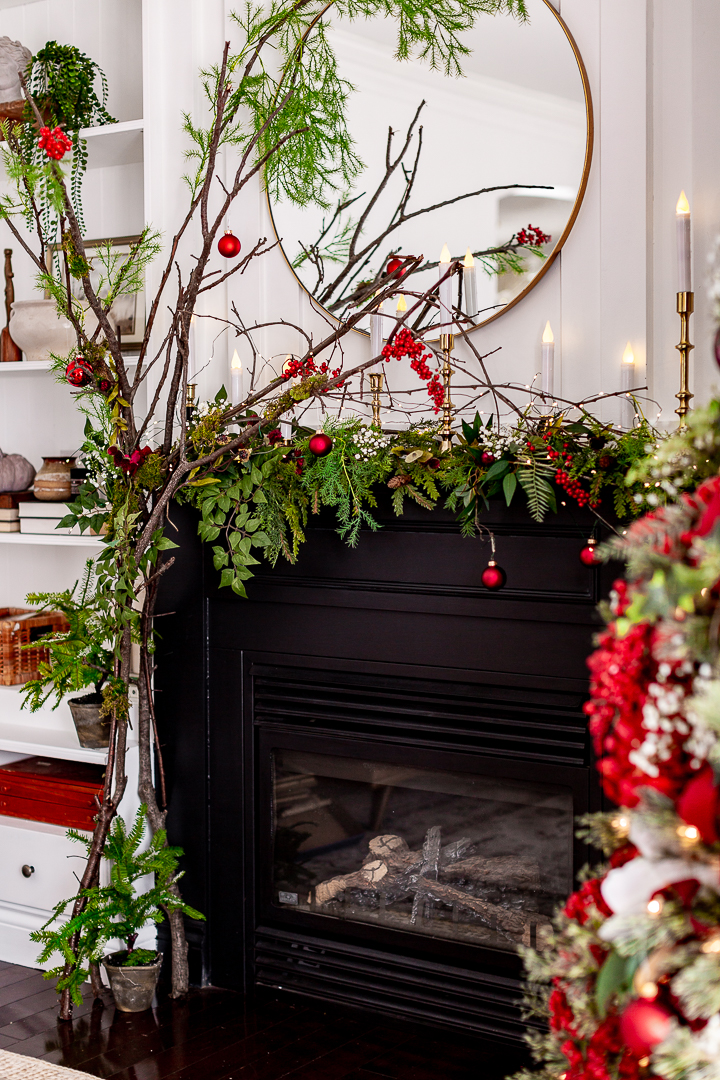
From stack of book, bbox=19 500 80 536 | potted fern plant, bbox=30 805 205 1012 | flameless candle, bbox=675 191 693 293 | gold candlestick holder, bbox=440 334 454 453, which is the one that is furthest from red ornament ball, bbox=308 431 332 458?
stack of book, bbox=19 500 80 536

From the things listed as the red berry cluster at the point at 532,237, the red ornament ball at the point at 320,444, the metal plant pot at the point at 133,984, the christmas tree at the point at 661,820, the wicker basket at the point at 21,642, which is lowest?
the metal plant pot at the point at 133,984

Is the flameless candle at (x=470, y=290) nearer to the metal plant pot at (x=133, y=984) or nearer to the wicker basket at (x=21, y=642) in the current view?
the wicker basket at (x=21, y=642)

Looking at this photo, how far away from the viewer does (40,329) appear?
3068 millimetres

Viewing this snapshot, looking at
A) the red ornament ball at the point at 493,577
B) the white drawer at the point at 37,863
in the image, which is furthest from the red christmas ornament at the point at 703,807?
the white drawer at the point at 37,863

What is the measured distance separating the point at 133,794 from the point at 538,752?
1.13m

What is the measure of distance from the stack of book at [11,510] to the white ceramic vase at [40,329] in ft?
1.39

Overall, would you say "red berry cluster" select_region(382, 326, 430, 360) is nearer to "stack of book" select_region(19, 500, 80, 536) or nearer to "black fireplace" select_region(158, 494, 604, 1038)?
"black fireplace" select_region(158, 494, 604, 1038)

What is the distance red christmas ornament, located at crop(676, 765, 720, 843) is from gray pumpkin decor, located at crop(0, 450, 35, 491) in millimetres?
2740

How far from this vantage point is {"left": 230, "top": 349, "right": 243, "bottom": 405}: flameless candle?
2.52 metres

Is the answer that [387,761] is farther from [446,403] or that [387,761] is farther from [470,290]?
[470,290]

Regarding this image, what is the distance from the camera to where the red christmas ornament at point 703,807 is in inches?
31.0

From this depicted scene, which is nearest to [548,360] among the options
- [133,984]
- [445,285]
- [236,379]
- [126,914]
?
[445,285]

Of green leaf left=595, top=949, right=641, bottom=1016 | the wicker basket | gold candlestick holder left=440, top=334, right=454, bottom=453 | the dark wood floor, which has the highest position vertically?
gold candlestick holder left=440, top=334, right=454, bottom=453

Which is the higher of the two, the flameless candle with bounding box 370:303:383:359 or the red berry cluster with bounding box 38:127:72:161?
the red berry cluster with bounding box 38:127:72:161
